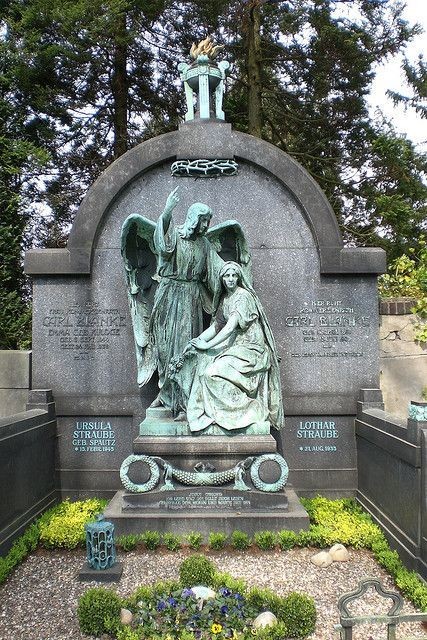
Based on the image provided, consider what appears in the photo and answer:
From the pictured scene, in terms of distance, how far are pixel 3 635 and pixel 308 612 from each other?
6.65 feet

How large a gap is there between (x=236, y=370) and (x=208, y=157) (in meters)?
3.01

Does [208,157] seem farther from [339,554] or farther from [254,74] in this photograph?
[254,74]

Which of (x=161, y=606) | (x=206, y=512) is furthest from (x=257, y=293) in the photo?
(x=161, y=606)

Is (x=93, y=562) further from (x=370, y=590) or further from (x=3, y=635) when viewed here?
(x=370, y=590)

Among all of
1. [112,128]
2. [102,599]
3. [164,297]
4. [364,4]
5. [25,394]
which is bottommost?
[102,599]

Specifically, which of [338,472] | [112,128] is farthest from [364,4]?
[338,472]

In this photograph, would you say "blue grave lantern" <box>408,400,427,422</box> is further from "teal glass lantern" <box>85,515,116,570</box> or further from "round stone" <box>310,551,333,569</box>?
"teal glass lantern" <box>85,515,116,570</box>

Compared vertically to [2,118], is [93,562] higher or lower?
lower

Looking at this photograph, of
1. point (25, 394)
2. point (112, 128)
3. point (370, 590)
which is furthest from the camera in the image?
point (112, 128)

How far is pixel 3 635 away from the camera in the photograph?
3.74m

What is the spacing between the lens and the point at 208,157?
7.15 metres

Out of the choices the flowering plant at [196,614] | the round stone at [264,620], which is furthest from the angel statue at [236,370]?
the round stone at [264,620]

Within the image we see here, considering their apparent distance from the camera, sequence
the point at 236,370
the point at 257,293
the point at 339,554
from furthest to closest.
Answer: the point at 257,293 < the point at 236,370 < the point at 339,554

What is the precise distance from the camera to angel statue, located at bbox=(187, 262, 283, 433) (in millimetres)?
5605
